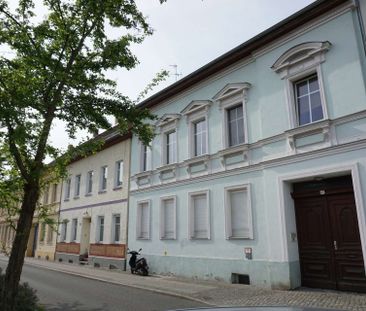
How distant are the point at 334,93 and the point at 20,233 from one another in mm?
8918

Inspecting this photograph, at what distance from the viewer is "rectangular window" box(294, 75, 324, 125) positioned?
1088cm

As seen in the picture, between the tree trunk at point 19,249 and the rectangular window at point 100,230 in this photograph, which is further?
the rectangular window at point 100,230

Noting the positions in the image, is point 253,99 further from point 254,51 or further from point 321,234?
point 321,234

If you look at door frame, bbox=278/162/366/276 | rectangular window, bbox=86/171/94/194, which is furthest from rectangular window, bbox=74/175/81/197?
door frame, bbox=278/162/366/276

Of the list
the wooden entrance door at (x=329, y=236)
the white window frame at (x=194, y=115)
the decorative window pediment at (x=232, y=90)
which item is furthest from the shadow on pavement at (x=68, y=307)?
the decorative window pediment at (x=232, y=90)

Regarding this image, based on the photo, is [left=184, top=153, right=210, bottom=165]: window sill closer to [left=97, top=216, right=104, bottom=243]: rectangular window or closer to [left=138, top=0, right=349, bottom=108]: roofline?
[left=138, top=0, right=349, bottom=108]: roofline

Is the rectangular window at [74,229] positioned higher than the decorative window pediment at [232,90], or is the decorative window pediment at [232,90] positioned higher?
the decorative window pediment at [232,90]

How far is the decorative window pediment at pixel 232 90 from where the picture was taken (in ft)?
43.0

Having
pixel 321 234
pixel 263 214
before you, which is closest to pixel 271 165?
pixel 263 214

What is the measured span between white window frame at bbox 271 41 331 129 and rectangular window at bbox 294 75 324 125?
133 millimetres

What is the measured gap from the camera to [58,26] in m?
7.12

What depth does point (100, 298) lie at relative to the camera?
1027cm

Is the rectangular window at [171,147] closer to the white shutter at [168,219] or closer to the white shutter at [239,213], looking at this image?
the white shutter at [168,219]

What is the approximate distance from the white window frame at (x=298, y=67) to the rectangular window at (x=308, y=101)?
0.44ft
